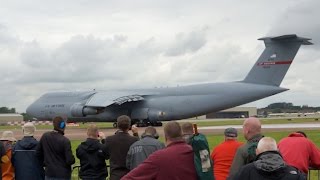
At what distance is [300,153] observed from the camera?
274 inches

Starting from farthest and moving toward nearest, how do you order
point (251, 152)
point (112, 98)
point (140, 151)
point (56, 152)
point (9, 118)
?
point (9, 118)
point (112, 98)
point (56, 152)
point (140, 151)
point (251, 152)

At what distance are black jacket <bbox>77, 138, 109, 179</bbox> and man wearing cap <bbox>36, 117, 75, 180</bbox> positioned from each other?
0.82 feet

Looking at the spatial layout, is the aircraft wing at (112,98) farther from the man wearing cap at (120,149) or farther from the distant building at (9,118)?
the distant building at (9,118)

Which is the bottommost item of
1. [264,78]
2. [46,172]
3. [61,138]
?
[46,172]

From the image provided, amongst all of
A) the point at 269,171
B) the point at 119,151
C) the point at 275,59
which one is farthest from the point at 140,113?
the point at 269,171

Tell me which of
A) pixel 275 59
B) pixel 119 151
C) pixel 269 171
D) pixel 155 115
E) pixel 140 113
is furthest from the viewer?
pixel 140 113

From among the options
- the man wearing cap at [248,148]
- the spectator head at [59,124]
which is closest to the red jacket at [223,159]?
the man wearing cap at [248,148]

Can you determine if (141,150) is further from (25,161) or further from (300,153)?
(25,161)

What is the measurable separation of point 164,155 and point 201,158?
433 millimetres

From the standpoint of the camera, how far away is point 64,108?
1871 inches

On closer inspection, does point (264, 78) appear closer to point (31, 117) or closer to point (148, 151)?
point (31, 117)

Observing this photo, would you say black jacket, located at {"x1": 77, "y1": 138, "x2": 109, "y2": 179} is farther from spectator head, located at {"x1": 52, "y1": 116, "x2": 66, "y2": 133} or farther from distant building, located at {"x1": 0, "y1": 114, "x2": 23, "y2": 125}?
distant building, located at {"x1": 0, "y1": 114, "x2": 23, "y2": 125}

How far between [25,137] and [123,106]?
124ft

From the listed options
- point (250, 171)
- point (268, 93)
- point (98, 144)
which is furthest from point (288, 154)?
point (268, 93)
